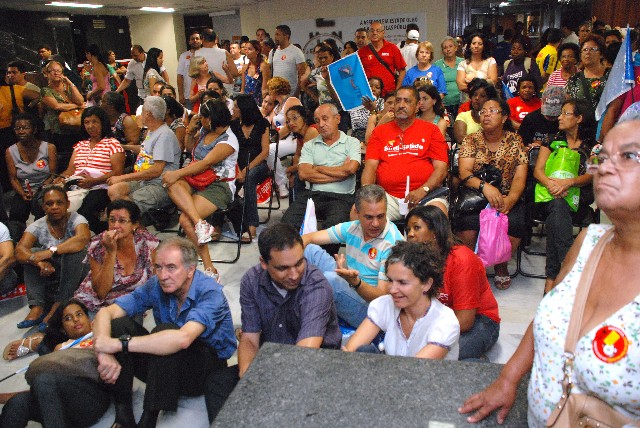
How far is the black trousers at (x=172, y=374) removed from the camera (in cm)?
259

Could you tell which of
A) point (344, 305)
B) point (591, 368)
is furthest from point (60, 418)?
point (591, 368)

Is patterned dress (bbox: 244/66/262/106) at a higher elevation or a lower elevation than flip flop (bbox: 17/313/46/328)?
higher

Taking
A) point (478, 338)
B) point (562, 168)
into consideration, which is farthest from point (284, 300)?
point (562, 168)

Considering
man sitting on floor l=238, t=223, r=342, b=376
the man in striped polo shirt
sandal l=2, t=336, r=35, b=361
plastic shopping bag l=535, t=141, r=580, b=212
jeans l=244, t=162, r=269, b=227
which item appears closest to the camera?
man sitting on floor l=238, t=223, r=342, b=376

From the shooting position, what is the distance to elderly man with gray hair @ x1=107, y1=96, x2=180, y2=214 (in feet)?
15.8

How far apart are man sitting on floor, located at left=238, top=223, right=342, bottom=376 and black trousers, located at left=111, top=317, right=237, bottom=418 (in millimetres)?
171

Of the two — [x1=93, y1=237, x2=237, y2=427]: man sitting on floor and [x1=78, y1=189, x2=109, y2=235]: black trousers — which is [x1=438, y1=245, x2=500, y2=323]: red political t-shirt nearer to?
[x1=93, y1=237, x2=237, y2=427]: man sitting on floor

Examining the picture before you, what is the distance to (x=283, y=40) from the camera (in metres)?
7.62

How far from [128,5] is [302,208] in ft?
34.0

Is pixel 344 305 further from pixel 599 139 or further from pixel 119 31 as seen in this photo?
pixel 119 31

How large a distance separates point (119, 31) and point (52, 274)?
41.4 ft

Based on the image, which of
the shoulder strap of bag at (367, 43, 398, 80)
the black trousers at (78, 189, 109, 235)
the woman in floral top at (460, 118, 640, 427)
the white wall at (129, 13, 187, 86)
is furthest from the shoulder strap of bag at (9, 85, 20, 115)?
the white wall at (129, 13, 187, 86)

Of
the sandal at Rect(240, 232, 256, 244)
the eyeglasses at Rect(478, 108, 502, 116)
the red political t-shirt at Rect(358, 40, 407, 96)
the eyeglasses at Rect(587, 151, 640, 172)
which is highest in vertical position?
the red political t-shirt at Rect(358, 40, 407, 96)

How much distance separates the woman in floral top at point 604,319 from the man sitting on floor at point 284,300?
4.18 ft
